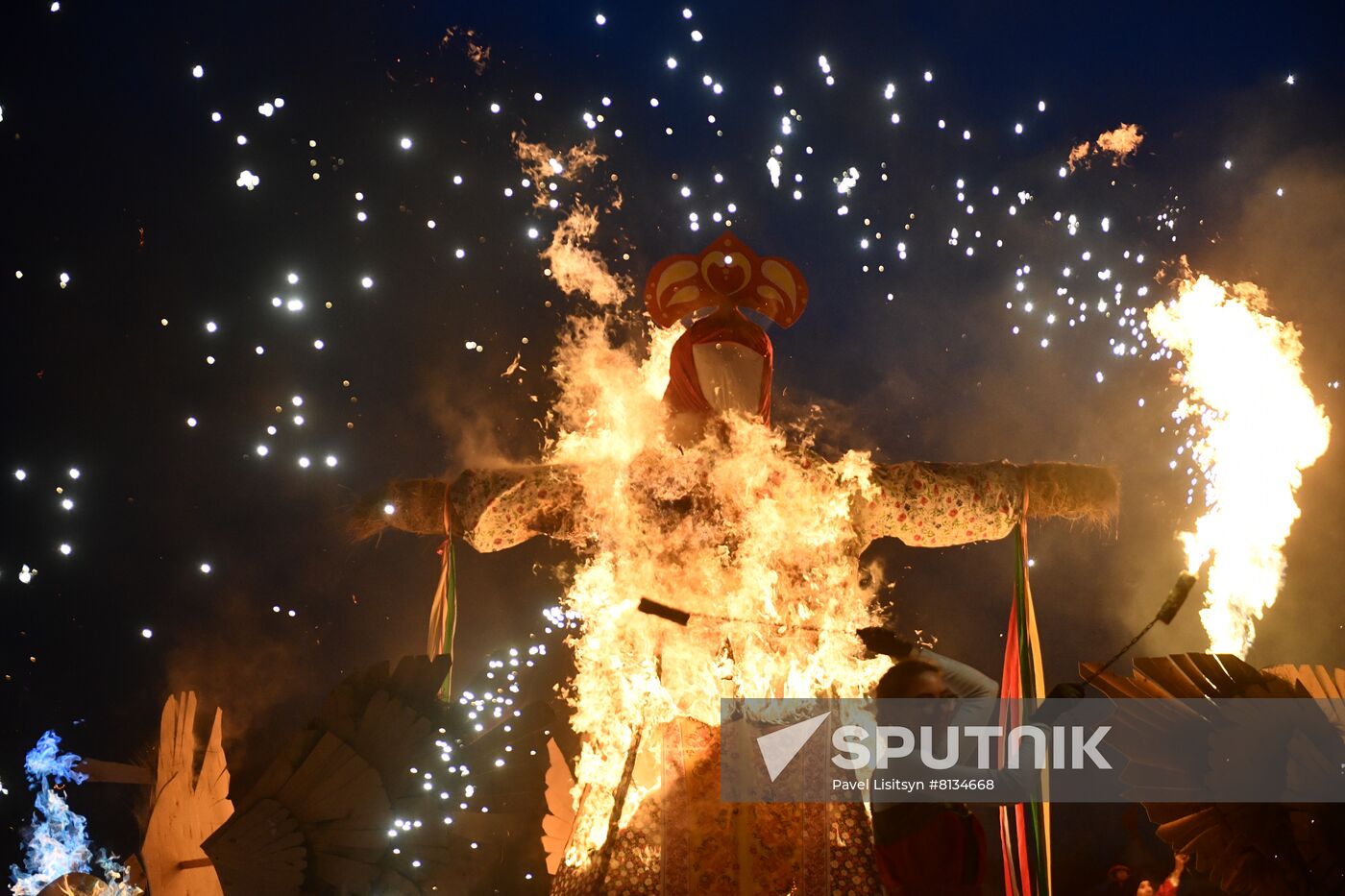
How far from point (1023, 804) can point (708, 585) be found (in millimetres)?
1284

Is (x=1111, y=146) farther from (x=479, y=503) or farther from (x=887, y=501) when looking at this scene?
(x=479, y=503)

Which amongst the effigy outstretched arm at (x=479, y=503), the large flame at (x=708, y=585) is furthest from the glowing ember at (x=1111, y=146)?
the effigy outstretched arm at (x=479, y=503)

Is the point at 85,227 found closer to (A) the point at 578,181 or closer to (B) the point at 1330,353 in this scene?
(A) the point at 578,181

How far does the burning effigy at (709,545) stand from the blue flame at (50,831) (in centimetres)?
240

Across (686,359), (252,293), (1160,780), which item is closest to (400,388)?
(252,293)

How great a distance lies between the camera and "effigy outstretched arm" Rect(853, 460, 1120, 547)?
141 inches

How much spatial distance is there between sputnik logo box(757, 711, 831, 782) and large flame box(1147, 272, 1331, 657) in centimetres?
337

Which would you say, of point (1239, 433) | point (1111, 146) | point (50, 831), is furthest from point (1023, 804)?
point (50, 831)

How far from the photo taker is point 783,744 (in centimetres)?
329

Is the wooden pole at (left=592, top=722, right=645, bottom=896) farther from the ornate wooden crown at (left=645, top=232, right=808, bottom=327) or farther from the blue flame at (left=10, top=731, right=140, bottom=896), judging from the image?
the blue flame at (left=10, top=731, right=140, bottom=896)

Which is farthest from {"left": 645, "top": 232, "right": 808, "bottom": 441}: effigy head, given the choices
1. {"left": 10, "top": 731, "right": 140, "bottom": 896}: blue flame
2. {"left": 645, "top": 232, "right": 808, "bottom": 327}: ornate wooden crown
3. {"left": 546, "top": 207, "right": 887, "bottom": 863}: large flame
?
{"left": 10, "top": 731, "right": 140, "bottom": 896}: blue flame

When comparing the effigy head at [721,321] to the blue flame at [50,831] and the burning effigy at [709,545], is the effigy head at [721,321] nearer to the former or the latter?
the burning effigy at [709,545]

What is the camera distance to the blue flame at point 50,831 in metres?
4.69

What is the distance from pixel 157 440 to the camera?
Result: 4992mm
